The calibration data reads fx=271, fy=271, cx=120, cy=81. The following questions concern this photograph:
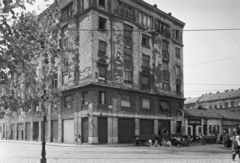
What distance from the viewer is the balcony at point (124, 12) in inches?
1438

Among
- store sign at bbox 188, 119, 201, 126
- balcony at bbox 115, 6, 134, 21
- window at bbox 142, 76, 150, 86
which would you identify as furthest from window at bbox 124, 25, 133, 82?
store sign at bbox 188, 119, 201, 126

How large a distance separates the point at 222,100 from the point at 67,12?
199 feet

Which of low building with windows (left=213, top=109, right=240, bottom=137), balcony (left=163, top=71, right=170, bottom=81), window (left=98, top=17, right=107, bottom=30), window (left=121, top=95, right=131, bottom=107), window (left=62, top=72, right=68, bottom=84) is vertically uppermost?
window (left=98, top=17, right=107, bottom=30)

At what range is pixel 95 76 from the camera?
3231cm

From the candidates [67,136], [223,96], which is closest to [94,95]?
[67,136]

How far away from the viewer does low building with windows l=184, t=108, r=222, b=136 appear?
46750 millimetres

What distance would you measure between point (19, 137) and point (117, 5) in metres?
28.6

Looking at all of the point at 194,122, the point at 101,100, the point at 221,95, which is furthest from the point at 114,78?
the point at 221,95

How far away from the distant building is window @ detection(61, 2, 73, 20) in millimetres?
50612

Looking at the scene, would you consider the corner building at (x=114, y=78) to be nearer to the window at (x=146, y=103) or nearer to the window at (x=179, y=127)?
the window at (x=146, y=103)

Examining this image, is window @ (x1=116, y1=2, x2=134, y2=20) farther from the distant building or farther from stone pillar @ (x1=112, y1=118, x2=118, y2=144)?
the distant building

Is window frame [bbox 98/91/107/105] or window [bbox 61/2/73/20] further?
window [bbox 61/2/73/20]

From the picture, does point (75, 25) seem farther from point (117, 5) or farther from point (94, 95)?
point (94, 95)

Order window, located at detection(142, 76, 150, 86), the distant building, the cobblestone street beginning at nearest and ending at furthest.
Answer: the cobblestone street → window, located at detection(142, 76, 150, 86) → the distant building
